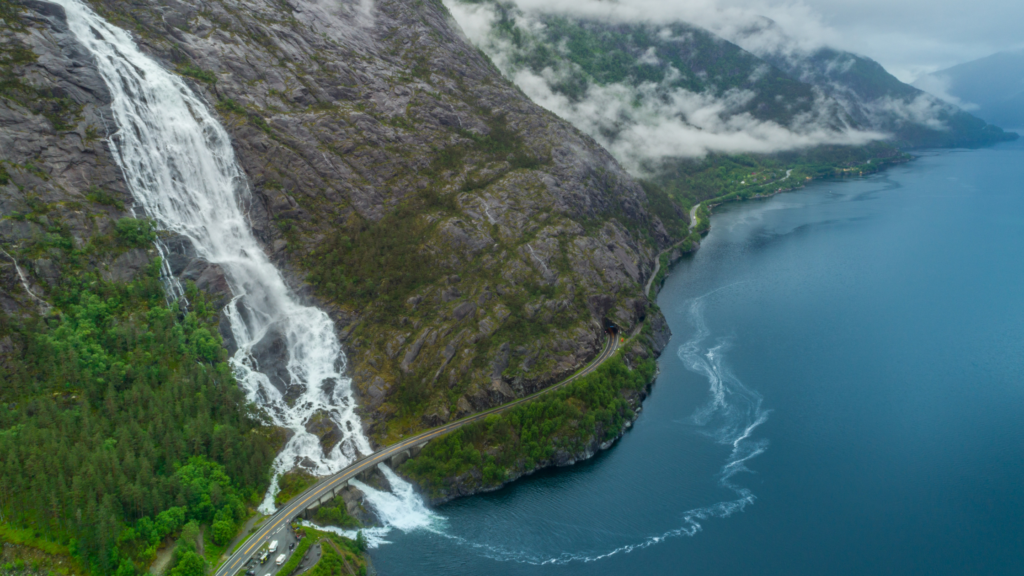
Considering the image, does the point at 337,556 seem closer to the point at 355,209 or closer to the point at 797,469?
A: the point at 797,469

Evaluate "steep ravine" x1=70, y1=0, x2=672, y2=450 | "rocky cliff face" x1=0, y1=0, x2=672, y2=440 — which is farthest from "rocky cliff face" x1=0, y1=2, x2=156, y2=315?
"steep ravine" x1=70, y1=0, x2=672, y2=450

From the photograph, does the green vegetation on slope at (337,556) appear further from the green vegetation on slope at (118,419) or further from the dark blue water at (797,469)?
the green vegetation on slope at (118,419)

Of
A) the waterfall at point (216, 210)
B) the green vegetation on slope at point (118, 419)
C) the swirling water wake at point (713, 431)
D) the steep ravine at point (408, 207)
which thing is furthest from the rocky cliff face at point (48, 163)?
the swirling water wake at point (713, 431)

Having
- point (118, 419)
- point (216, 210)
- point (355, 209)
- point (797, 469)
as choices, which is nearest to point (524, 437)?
point (797, 469)

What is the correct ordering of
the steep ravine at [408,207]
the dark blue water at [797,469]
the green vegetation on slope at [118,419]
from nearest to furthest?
the green vegetation on slope at [118,419], the dark blue water at [797,469], the steep ravine at [408,207]

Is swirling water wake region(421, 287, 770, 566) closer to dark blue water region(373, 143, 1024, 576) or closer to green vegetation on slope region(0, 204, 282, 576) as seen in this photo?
dark blue water region(373, 143, 1024, 576)

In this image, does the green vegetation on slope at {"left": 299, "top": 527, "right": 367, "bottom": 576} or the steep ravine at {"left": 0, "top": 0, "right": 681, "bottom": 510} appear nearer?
the green vegetation on slope at {"left": 299, "top": 527, "right": 367, "bottom": 576}
